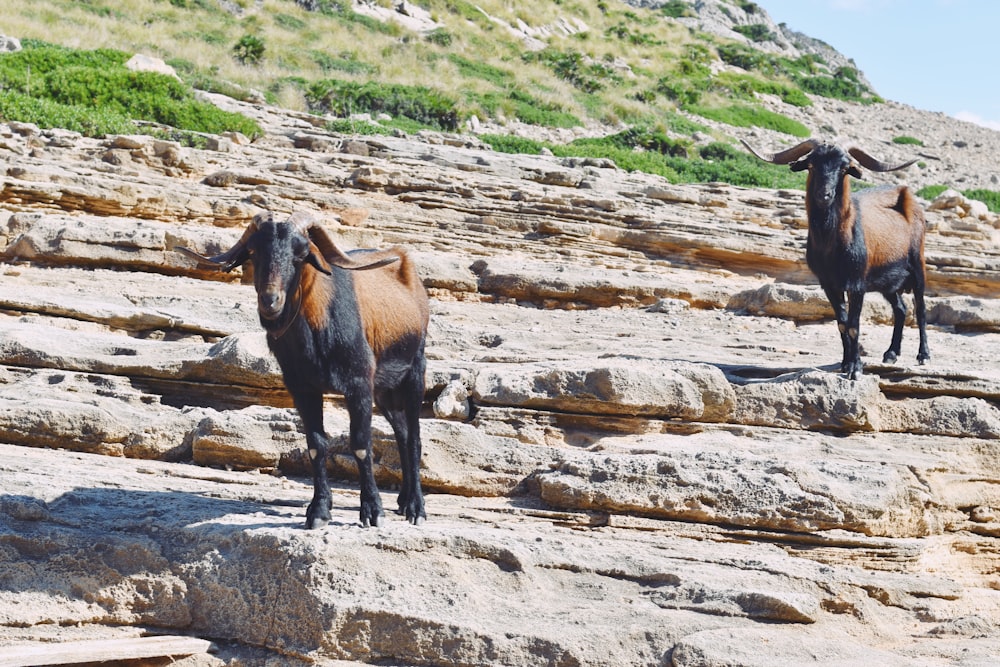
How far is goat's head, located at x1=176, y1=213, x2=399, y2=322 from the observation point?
6.05 m

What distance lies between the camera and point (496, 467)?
814 cm

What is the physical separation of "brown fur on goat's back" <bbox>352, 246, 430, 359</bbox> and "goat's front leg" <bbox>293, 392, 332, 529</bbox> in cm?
58

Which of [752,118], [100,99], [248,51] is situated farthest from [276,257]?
[752,118]

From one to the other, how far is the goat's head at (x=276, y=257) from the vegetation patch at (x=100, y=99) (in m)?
11.4

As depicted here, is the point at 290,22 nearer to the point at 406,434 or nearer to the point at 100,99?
the point at 100,99

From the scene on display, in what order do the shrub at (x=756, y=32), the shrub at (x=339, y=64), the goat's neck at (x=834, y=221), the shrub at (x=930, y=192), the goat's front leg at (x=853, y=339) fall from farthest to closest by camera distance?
the shrub at (x=756, y=32)
the shrub at (x=339, y=64)
the shrub at (x=930, y=192)
the goat's neck at (x=834, y=221)
the goat's front leg at (x=853, y=339)

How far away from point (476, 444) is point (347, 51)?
2849cm

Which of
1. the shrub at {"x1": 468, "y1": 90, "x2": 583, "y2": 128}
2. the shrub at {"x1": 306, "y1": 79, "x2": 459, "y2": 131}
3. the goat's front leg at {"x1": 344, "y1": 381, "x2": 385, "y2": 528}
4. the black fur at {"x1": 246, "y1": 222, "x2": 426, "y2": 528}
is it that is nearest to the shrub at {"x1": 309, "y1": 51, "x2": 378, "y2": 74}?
the shrub at {"x1": 468, "y1": 90, "x2": 583, "y2": 128}

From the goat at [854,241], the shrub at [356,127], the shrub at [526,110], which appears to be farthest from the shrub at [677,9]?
the goat at [854,241]

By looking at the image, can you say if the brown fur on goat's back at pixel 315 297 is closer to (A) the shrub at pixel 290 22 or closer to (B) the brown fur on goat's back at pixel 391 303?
(B) the brown fur on goat's back at pixel 391 303

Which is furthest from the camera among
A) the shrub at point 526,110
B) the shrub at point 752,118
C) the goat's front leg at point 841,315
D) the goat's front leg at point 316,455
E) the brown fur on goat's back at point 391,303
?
the shrub at point 752,118

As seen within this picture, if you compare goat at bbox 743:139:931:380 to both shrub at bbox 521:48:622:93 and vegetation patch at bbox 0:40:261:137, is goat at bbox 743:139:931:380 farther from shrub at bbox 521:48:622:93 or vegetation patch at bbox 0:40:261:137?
shrub at bbox 521:48:622:93

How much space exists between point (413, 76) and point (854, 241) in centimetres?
2400

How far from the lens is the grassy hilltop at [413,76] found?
62.9 ft
